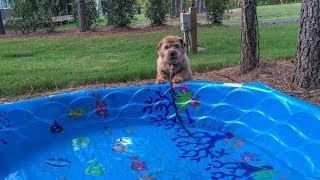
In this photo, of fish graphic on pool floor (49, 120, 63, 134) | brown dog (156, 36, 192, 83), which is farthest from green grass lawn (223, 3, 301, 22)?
fish graphic on pool floor (49, 120, 63, 134)

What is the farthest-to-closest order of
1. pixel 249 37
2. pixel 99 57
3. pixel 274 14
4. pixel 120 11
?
1. pixel 274 14
2. pixel 120 11
3. pixel 99 57
4. pixel 249 37

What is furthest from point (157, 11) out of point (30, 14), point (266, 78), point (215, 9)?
point (266, 78)

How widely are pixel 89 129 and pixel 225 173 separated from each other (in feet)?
7.68

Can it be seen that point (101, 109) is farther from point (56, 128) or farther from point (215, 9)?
point (215, 9)

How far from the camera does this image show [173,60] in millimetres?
5930

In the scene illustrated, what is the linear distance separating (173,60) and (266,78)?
5.66 ft

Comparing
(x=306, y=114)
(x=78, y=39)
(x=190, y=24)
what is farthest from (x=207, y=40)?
(x=306, y=114)

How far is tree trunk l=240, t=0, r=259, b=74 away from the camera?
6.64m

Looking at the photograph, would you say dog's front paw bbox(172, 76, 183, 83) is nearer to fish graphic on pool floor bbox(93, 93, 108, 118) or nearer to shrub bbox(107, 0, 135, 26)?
fish graphic on pool floor bbox(93, 93, 108, 118)

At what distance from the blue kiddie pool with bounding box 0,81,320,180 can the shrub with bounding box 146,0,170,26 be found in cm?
1272

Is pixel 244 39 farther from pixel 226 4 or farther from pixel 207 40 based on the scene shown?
pixel 226 4

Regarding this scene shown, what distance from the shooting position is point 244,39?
677cm

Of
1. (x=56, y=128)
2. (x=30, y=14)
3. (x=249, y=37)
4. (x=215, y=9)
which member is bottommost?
(x=56, y=128)

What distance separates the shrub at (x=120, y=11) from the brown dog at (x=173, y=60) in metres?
11.5
